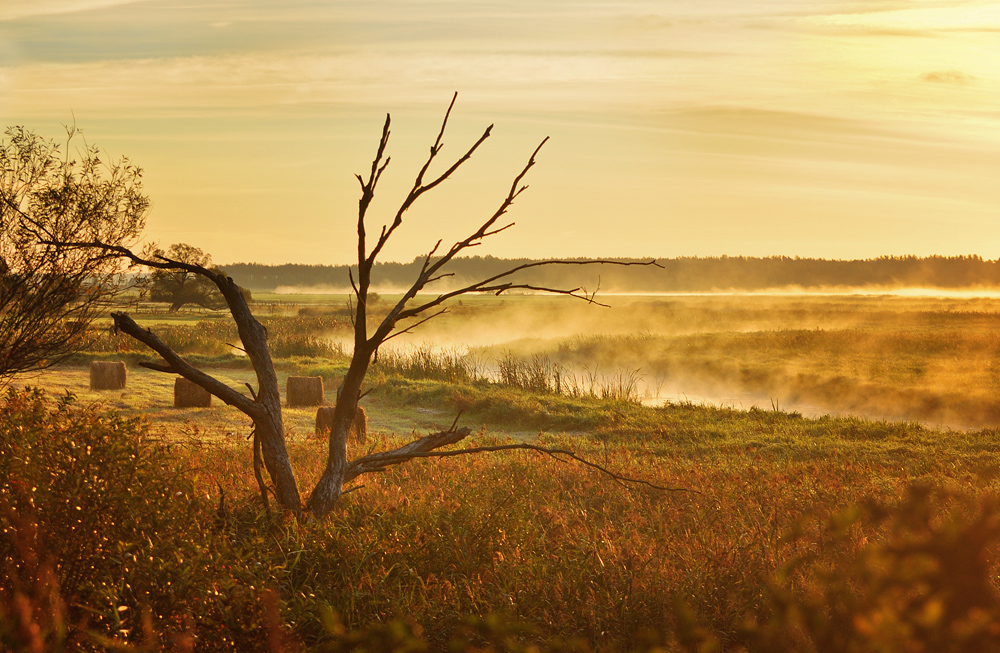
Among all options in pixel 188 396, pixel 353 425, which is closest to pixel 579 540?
pixel 353 425

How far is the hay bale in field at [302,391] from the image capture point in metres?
18.2

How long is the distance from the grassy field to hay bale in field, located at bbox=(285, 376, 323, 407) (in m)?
1.28

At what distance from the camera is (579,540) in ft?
22.5

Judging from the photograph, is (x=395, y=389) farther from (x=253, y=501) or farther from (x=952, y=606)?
(x=952, y=606)

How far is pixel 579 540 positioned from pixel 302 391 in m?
Answer: 12.6

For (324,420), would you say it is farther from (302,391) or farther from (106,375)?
(106,375)

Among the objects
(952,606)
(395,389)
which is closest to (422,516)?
(952,606)

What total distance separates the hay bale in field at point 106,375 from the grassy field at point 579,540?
0.32m

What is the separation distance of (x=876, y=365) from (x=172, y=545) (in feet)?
91.2

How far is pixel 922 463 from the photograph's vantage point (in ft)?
39.6

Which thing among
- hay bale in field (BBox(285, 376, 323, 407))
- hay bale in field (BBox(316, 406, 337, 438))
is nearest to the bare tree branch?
hay bale in field (BBox(316, 406, 337, 438))

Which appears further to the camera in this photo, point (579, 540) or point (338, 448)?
point (338, 448)

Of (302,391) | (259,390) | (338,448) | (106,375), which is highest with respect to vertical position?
(259,390)

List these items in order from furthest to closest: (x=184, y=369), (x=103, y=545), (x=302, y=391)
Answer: (x=302, y=391)
(x=184, y=369)
(x=103, y=545)
